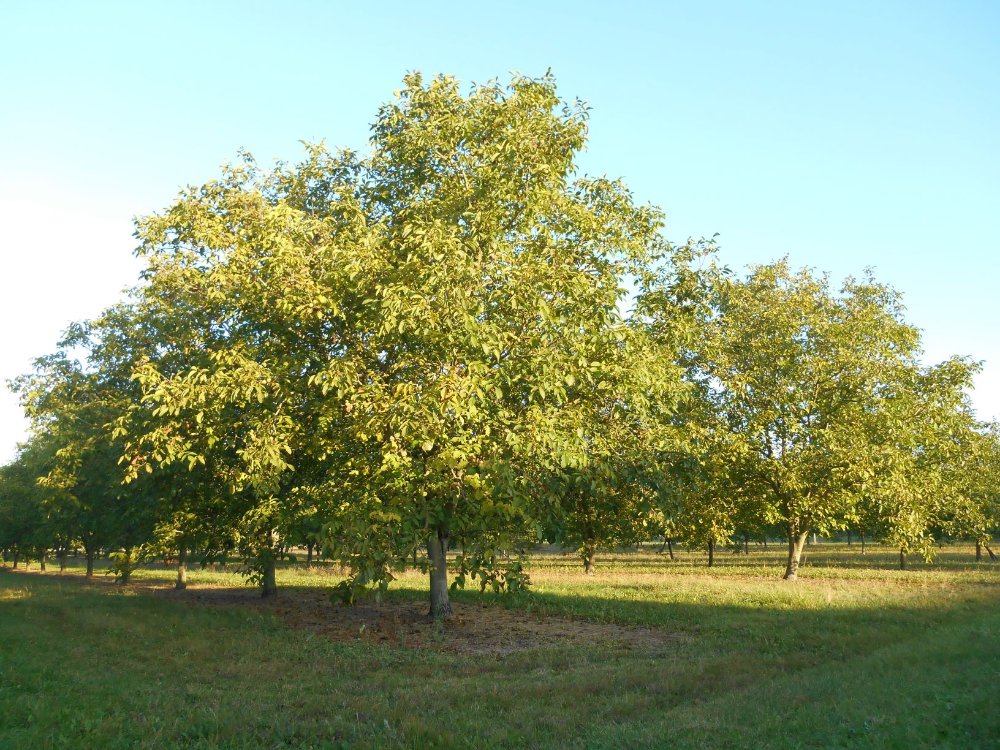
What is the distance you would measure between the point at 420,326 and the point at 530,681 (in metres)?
7.37

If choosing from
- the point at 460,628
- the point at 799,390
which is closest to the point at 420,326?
the point at 460,628

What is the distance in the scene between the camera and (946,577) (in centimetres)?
3712

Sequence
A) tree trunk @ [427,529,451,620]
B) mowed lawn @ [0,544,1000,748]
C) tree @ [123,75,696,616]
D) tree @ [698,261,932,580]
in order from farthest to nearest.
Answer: tree @ [698,261,932,580] < tree trunk @ [427,529,451,620] < tree @ [123,75,696,616] < mowed lawn @ [0,544,1000,748]

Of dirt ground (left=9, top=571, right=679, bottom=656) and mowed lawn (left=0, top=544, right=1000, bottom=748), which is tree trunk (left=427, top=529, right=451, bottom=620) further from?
mowed lawn (left=0, top=544, right=1000, bottom=748)

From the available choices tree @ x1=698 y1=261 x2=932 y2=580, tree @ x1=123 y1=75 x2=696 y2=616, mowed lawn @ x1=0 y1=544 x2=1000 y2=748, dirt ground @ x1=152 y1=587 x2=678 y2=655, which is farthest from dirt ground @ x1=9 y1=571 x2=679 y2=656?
tree @ x1=698 y1=261 x2=932 y2=580

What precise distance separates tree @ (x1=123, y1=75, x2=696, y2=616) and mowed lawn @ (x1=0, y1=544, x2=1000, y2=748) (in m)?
2.89

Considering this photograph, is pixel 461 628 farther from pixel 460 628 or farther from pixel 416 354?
pixel 416 354

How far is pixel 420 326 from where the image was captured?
1547cm

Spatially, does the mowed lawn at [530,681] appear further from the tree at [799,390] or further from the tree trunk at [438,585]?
the tree at [799,390]

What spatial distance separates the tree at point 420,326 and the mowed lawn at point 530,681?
289 cm

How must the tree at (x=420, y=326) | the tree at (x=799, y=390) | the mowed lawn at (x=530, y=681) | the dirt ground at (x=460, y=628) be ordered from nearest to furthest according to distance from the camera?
the mowed lawn at (x=530, y=681) < the tree at (x=420, y=326) < the dirt ground at (x=460, y=628) < the tree at (x=799, y=390)

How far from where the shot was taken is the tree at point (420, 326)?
15.6 meters

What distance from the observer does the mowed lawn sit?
978 cm

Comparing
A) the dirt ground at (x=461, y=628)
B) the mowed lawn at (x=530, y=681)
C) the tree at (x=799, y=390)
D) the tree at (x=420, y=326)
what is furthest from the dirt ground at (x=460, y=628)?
the tree at (x=799, y=390)
